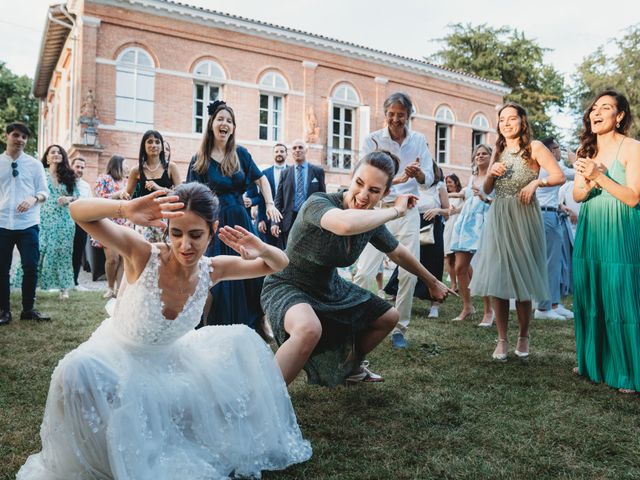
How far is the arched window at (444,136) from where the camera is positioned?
1040 inches

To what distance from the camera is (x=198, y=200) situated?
252 cm

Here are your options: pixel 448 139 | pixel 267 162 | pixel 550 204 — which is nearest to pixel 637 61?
pixel 448 139

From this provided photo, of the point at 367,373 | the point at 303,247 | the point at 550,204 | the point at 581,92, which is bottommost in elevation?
the point at 367,373

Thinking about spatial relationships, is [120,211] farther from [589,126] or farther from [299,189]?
[299,189]

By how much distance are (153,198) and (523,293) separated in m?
3.46

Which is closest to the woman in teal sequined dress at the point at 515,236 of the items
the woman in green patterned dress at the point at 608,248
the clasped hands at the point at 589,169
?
the woman in green patterned dress at the point at 608,248

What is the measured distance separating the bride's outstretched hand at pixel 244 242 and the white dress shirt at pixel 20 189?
15.2 ft

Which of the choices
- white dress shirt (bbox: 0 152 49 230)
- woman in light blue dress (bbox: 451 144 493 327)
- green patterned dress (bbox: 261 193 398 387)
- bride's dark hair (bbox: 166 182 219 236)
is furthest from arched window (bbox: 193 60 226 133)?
bride's dark hair (bbox: 166 182 219 236)

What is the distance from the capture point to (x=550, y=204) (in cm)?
782

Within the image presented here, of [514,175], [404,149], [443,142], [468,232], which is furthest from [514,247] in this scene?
[443,142]

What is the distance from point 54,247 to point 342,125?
16.6 metres

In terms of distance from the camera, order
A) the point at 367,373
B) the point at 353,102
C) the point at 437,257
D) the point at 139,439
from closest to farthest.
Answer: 1. the point at 139,439
2. the point at 367,373
3. the point at 437,257
4. the point at 353,102

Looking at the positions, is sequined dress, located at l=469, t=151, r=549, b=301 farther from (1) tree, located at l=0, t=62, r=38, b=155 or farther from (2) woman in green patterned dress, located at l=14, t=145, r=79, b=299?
(1) tree, located at l=0, t=62, r=38, b=155

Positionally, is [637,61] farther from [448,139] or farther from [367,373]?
[367,373]
